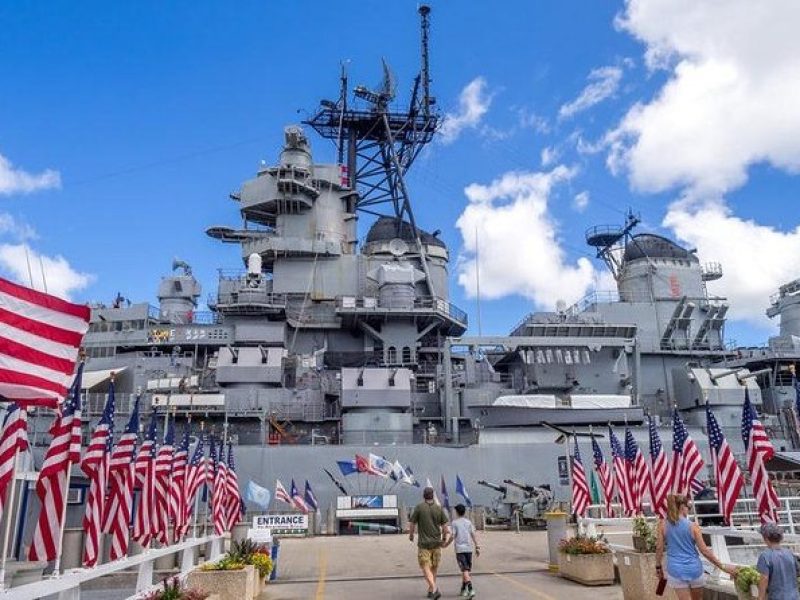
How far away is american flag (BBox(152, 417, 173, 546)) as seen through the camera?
29.8 feet

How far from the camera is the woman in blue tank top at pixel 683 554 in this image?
5.42 metres

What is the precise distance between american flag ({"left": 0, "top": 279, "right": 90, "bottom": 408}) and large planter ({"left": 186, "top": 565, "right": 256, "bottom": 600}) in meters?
3.72

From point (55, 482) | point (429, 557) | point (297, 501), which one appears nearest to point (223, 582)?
point (429, 557)

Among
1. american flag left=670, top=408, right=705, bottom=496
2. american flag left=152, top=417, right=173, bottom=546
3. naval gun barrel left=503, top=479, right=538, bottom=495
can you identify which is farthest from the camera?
naval gun barrel left=503, top=479, right=538, bottom=495

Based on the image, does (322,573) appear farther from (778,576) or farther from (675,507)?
(778,576)

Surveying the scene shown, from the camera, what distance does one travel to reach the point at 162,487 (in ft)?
32.2

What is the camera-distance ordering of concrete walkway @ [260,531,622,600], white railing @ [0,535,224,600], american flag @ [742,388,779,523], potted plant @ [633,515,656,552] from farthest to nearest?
american flag @ [742,388,779,523]
concrete walkway @ [260,531,622,600]
potted plant @ [633,515,656,552]
white railing @ [0,535,224,600]

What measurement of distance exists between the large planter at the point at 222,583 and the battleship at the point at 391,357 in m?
16.1

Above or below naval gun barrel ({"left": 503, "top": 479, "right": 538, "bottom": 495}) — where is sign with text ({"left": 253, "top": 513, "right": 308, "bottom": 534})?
below

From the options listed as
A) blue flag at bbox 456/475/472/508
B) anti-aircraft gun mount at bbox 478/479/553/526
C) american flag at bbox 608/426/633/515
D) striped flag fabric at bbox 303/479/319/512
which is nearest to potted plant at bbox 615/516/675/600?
american flag at bbox 608/426/633/515

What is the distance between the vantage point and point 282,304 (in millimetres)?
31875

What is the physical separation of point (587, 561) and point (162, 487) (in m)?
7.00

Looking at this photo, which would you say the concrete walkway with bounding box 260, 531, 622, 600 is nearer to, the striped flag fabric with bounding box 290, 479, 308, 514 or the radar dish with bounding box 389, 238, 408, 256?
the striped flag fabric with bounding box 290, 479, 308, 514

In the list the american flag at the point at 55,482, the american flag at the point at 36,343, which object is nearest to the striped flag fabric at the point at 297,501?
the american flag at the point at 55,482
